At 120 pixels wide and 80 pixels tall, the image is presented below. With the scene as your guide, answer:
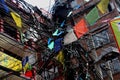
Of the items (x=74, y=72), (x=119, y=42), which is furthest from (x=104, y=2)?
(x=74, y=72)

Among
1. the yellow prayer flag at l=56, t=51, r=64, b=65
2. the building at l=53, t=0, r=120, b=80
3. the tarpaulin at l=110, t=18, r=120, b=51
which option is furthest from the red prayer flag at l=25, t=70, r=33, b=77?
the tarpaulin at l=110, t=18, r=120, b=51

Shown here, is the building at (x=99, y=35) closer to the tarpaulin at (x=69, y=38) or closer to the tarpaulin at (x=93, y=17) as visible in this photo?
the tarpaulin at (x=93, y=17)

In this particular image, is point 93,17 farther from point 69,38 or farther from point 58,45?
point 58,45

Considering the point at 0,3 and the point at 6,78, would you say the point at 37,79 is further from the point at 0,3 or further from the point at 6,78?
the point at 0,3

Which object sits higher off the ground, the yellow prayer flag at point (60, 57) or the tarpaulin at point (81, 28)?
the tarpaulin at point (81, 28)

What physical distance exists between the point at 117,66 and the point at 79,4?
9.44 m

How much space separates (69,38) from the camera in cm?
1594

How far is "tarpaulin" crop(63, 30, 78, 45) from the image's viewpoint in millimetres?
15604

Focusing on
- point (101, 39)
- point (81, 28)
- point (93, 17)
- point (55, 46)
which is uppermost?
point (101, 39)

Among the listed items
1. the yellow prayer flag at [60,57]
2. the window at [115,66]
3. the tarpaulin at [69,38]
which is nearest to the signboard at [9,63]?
the yellow prayer flag at [60,57]

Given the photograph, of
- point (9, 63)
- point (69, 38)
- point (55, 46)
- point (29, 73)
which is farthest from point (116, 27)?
point (29, 73)

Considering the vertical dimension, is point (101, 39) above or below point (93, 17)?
above

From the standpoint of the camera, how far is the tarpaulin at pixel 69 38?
1560 centimetres

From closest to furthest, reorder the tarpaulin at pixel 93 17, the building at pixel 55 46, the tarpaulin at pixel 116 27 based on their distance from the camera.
→ 1. the tarpaulin at pixel 116 27
2. the tarpaulin at pixel 93 17
3. the building at pixel 55 46
